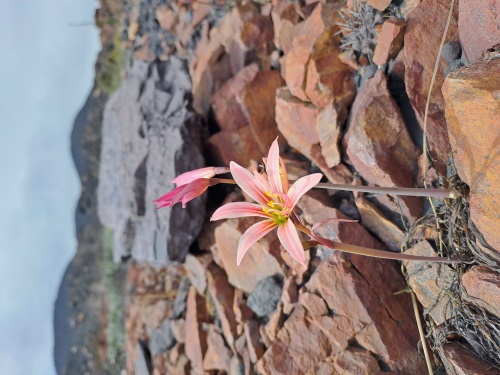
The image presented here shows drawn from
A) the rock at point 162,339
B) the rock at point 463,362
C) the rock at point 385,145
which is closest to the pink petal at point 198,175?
the rock at point 385,145

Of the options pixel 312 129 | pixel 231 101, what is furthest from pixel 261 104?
pixel 312 129

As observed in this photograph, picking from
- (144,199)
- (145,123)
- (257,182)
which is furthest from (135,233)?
(257,182)

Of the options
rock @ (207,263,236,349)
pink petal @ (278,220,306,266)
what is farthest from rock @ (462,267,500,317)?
rock @ (207,263,236,349)

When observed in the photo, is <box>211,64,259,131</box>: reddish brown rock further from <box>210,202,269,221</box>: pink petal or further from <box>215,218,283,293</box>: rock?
<box>210,202,269,221</box>: pink petal

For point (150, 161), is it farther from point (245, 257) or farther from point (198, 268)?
point (245, 257)

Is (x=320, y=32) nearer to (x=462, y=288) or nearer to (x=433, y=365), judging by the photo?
(x=462, y=288)

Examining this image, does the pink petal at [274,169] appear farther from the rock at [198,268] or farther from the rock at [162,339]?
the rock at [162,339]

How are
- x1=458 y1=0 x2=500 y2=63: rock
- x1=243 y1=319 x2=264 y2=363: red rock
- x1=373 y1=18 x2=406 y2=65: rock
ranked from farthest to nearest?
x1=243 y1=319 x2=264 y2=363: red rock, x1=373 y1=18 x2=406 y2=65: rock, x1=458 y1=0 x2=500 y2=63: rock
